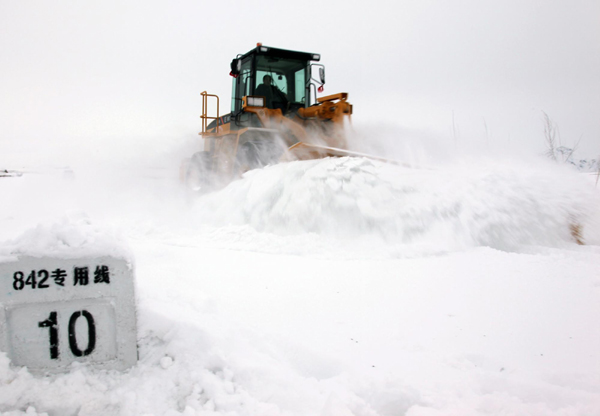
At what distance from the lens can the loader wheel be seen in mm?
8297

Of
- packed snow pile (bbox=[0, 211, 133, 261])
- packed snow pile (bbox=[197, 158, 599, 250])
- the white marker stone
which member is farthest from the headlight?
the white marker stone

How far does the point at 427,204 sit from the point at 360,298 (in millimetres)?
2329

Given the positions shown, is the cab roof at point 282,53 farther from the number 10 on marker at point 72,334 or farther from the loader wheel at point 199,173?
the number 10 on marker at point 72,334

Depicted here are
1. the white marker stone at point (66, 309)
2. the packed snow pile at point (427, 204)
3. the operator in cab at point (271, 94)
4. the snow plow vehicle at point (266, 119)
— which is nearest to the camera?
the white marker stone at point (66, 309)

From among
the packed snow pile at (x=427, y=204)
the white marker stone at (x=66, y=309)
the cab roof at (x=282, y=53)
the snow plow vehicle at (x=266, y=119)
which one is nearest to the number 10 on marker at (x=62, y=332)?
the white marker stone at (x=66, y=309)

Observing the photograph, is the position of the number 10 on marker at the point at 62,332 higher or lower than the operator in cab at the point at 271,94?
lower

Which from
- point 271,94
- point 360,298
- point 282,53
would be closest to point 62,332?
point 360,298

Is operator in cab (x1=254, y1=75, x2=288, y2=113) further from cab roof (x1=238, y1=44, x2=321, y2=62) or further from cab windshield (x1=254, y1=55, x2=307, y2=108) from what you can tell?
cab roof (x1=238, y1=44, x2=321, y2=62)

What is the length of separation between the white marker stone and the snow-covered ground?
65 millimetres

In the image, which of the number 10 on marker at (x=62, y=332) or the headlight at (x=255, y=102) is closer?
the number 10 on marker at (x=62, y=332)

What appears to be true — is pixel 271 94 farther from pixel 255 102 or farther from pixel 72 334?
pixel 72 334

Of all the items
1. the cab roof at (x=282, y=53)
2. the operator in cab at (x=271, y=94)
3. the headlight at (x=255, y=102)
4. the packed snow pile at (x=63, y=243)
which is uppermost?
the cab roof at (x=282, y=53)

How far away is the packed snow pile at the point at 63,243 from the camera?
5.45 feet

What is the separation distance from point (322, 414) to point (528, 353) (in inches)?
45.8
